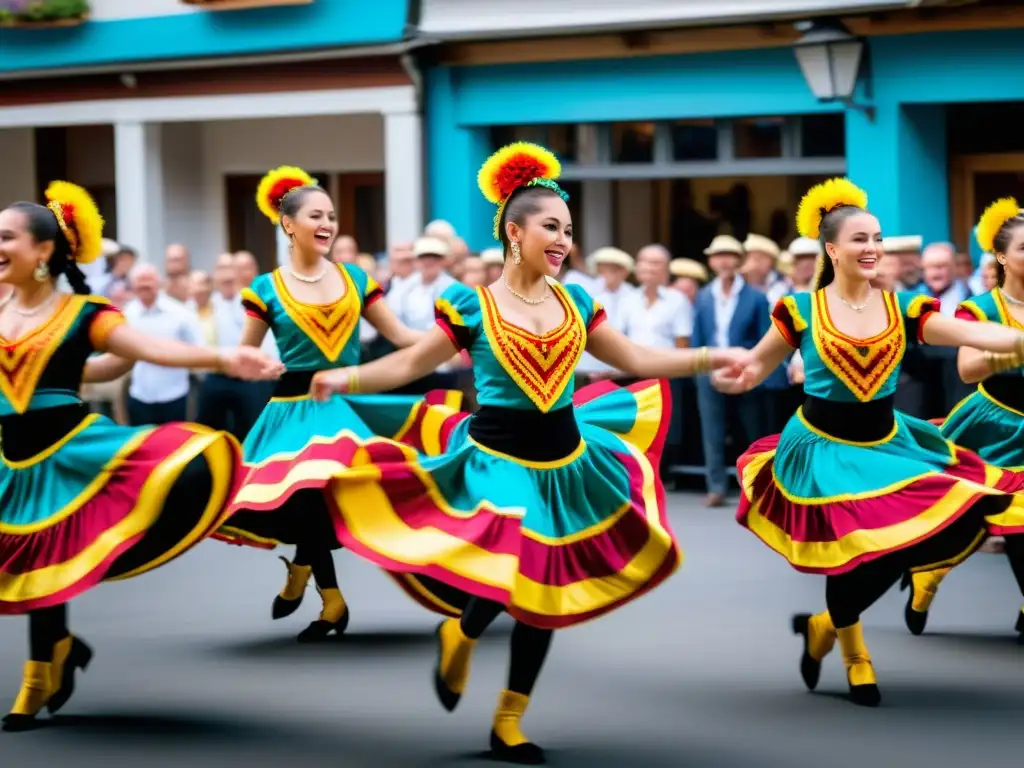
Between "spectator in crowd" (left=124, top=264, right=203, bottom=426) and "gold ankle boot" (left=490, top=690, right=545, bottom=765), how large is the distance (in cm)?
761

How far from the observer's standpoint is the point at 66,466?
6.96 meters

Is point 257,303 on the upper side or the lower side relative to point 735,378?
upper

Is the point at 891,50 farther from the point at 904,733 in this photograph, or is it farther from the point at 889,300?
the point at 904,733

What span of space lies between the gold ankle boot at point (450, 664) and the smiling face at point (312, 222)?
259 centimetres

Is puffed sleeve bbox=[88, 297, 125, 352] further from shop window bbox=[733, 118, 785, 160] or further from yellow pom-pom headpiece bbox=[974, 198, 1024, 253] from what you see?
shop window bbox=[733, 118, 785, 160]

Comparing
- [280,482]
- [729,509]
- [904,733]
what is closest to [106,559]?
[280,482]

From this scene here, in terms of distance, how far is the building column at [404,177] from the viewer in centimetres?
A: 1888

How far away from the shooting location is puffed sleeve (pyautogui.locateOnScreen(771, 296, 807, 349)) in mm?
7480

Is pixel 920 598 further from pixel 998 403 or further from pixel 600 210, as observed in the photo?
pixel 600 210

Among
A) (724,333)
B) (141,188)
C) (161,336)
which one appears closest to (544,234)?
(724,333)

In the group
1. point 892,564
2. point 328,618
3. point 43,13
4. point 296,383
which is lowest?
point 328,618

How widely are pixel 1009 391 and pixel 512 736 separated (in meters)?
3.16

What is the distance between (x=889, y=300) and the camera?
748 cm

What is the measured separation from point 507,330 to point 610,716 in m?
1.53
